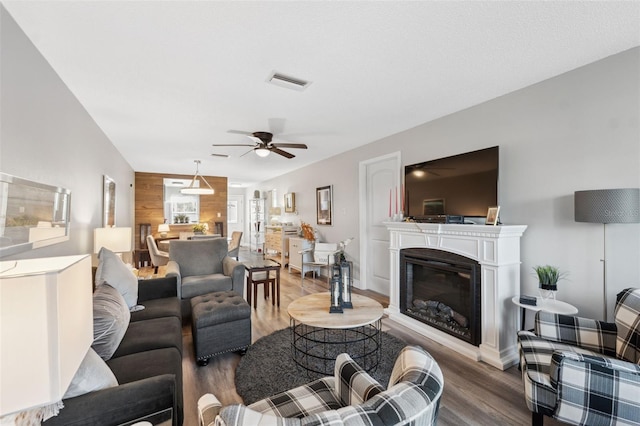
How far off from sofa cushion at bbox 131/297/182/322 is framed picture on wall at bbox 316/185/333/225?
328 centimetres

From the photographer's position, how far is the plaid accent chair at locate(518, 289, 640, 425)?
129 centimetres

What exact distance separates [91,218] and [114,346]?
2.17 m

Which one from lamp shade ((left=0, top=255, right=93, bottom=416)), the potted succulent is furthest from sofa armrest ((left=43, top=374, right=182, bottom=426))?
the potted succulent

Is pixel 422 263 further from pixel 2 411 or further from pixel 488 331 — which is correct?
pixel 2 411

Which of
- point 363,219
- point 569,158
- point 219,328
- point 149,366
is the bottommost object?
point 219,328

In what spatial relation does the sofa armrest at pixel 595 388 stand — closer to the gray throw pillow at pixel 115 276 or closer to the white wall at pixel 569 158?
the white wall at pixel 569 158

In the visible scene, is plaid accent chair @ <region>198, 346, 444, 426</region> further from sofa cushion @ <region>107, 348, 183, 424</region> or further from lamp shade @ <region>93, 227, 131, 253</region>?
lamp shade @ <region>93, 227, 131, 253</region>

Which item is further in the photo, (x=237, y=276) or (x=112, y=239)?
(x=237, y=276)

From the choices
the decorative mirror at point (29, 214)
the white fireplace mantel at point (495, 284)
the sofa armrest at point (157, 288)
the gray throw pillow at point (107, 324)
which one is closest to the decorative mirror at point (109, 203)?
the sofa armrest at point (157, 288)

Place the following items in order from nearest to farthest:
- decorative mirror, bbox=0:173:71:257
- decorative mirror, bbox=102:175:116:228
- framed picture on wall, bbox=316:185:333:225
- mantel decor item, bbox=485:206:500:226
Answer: decorative mirror, bbox=0:173:71:257
mantel decor item, bbox=485:206:500:226
decorative mirror, bbox=102:175:116:228
framed picture on wall, bbox=316:185:333:225

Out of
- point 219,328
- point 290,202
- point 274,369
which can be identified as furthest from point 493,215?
point 290,202

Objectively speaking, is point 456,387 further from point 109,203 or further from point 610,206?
point 109,203

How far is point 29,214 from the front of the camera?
167 cm

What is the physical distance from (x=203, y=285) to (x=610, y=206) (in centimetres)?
377
